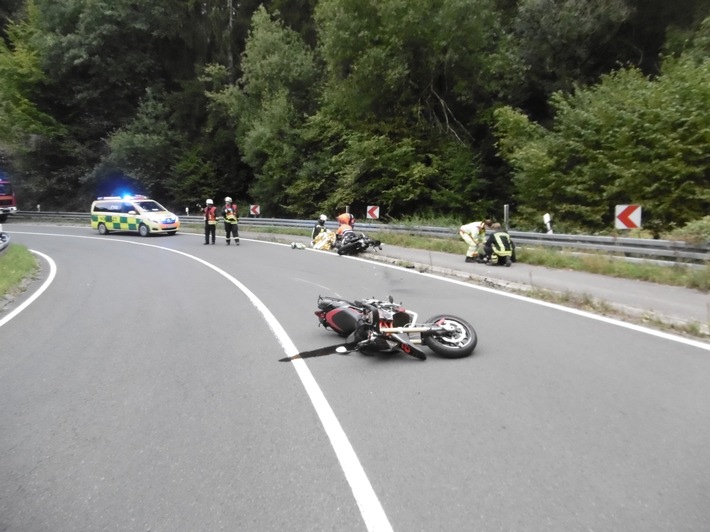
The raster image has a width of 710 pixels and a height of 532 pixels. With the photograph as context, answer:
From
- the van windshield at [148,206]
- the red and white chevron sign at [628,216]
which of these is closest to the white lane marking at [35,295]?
the van windshield at [148,206]

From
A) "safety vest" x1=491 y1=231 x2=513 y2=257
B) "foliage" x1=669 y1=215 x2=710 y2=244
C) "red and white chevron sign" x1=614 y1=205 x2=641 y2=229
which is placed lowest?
"safety vest" x1=491 y1=231 x2=513 y2=257

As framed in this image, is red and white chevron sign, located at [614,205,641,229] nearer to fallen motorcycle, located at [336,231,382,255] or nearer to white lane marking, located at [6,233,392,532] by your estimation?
fallen motorcycle, located at [336,231,382,255]

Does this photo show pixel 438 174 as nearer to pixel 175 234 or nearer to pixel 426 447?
pixel 175 234

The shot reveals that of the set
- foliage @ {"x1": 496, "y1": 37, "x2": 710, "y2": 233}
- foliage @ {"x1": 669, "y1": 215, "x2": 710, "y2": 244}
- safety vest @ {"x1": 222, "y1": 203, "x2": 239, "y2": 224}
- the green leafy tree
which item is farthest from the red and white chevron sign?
the green leafy tree

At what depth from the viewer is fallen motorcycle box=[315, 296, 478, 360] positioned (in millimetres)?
6305

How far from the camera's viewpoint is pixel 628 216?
1353cm

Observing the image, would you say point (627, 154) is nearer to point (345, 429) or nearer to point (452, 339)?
point (452, 339)

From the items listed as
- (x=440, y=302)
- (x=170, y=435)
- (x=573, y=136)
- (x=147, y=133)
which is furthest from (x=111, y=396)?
(x=147, y=133)

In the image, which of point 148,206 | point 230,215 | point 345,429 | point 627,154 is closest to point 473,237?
point 627,154

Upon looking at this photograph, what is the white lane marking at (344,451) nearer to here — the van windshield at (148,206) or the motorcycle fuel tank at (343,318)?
the motorcycle fuel tank at (343,318)

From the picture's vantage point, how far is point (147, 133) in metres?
38.9

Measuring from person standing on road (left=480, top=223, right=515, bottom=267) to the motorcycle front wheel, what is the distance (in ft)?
26.5

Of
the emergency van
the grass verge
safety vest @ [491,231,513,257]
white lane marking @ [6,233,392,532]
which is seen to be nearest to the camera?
white lane marking @ [6,233,392,532]

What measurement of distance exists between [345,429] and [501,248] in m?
10.7
